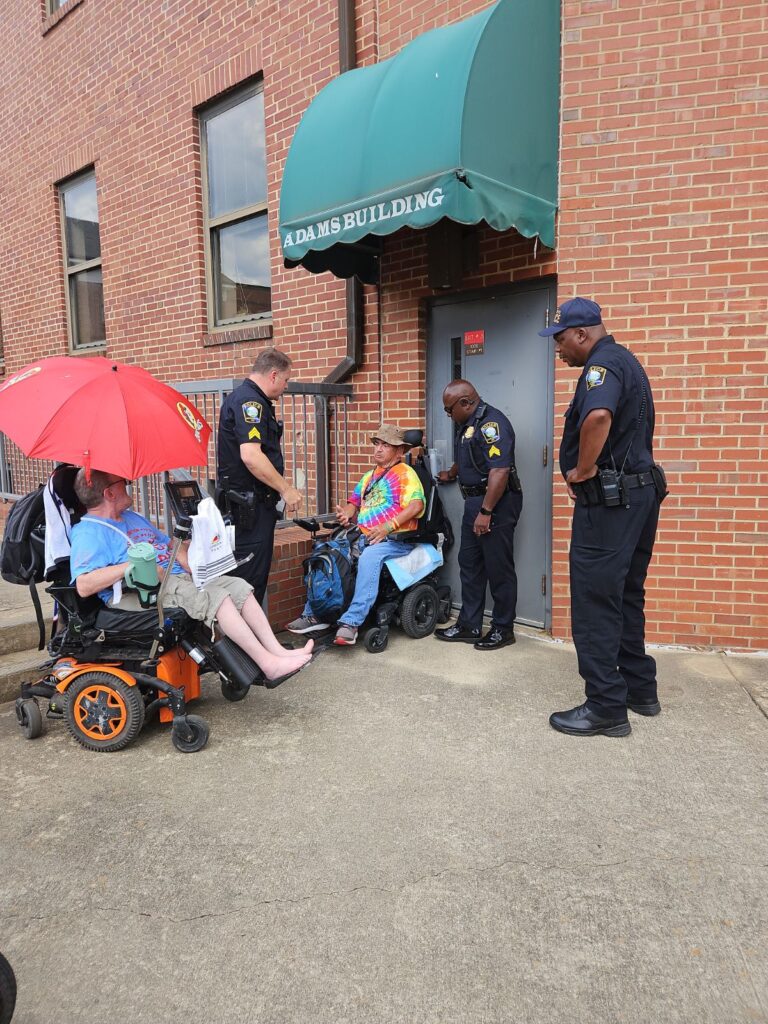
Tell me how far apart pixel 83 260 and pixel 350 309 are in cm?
469

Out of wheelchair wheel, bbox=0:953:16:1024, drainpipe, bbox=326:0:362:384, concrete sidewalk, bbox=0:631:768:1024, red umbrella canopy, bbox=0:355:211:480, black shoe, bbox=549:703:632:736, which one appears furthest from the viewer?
drainpipe, bbox=326:0:362:384

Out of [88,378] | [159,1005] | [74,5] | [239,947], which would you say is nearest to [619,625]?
[239,947]

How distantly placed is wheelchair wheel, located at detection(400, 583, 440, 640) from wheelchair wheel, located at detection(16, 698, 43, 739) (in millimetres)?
2342

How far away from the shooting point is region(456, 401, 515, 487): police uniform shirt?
457 centimetres

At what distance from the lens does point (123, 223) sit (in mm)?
7578

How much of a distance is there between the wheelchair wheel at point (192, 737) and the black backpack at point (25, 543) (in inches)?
39.0

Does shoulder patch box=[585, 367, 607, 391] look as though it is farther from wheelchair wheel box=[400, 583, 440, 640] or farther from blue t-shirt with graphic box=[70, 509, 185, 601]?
blue t-shirt with graphic box=[70, 509, 185, 601]

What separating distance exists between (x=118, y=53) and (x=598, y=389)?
7.00 metres

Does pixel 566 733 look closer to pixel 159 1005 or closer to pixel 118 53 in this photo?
pixel 159 1005

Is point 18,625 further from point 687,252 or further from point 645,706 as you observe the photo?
point 687,252

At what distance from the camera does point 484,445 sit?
182 inches

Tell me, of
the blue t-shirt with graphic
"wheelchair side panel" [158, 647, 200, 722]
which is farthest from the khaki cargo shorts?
"wheelchair side panel" [158, 647, 200, 722]

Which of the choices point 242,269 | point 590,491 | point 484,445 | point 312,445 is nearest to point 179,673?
point 590,491

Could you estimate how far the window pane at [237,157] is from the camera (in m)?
6.36
